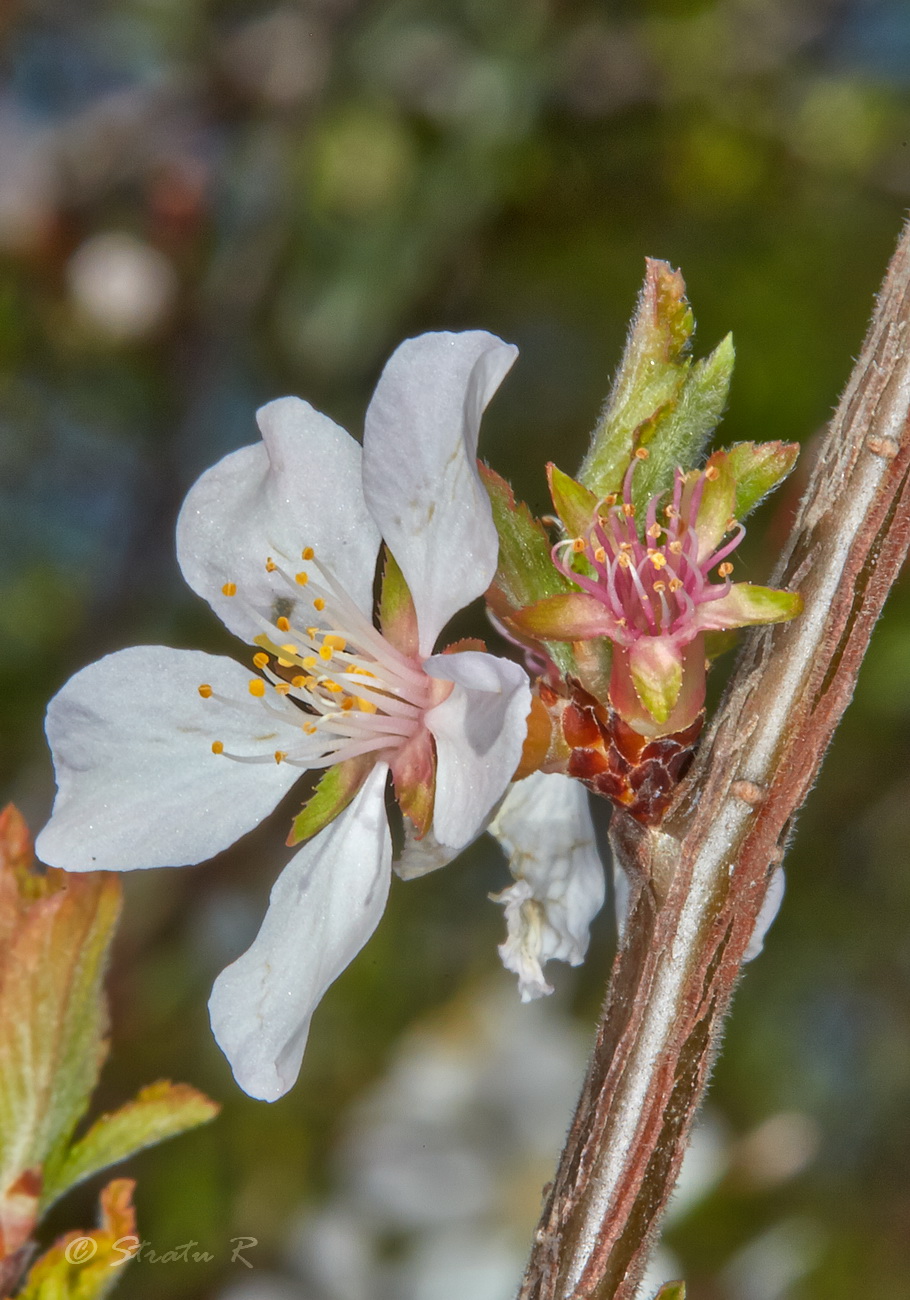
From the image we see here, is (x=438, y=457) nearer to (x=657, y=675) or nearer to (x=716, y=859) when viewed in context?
(x=657, y=675)

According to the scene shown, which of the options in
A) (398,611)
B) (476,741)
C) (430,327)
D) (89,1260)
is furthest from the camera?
(430,327)

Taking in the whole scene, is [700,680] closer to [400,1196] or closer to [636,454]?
[636,454]

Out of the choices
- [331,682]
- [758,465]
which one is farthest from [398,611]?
[758,465]

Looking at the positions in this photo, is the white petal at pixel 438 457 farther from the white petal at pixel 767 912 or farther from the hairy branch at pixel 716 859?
the white petal at pixel 767 912

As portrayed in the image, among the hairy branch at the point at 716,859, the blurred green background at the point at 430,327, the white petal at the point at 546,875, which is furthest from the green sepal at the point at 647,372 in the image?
the blurred green background at the point at 430,327

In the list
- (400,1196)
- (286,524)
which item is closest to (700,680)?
(286,524)

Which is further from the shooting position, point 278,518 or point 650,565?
point 278,518
